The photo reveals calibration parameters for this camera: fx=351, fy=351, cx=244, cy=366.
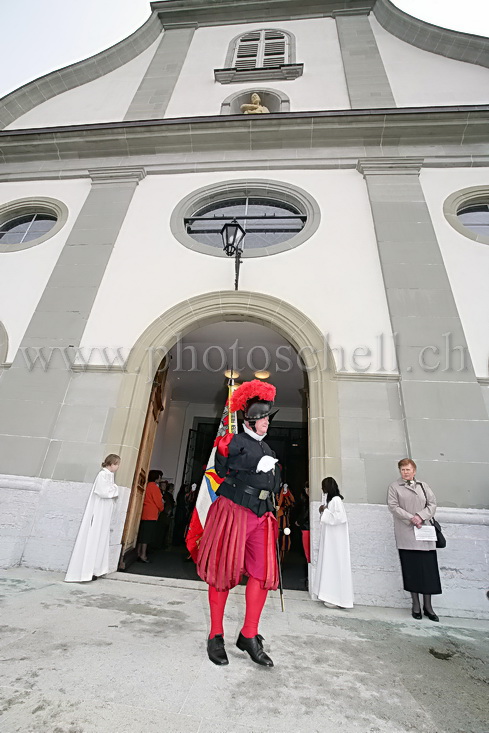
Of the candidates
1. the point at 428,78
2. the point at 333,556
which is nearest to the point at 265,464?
the point at 333,556

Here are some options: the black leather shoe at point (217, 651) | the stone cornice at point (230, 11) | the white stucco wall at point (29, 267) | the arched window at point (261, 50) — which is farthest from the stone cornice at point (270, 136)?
the black leather shoe at point (217, 651)

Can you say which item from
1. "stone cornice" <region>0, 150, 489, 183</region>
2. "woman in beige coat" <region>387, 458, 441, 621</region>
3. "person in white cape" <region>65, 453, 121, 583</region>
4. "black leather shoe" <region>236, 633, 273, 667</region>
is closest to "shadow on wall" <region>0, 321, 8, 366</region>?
"person in white cape" <region>65, 453, 121, 583</region>

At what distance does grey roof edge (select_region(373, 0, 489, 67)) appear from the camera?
31.0 feet

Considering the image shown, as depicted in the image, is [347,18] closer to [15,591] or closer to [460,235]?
[460,235]

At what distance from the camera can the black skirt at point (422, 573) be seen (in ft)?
12.9

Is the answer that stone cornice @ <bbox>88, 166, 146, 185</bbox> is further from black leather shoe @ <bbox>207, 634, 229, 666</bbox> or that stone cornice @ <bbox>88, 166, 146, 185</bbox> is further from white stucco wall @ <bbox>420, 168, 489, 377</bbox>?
black leather shoe @ <bbox>207, 634, 229, 666</bbox>

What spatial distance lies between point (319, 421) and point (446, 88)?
9832mm

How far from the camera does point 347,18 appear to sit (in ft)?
37.5

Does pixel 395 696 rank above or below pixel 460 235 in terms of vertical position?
below

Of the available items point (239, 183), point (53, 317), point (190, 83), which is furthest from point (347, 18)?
point (53, 317)

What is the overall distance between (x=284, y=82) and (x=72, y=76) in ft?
21.8

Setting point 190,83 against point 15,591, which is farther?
point 190,83

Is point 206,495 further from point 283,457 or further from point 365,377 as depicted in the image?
point 283,457

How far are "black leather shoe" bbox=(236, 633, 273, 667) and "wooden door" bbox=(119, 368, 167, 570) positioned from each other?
11.4 feet
